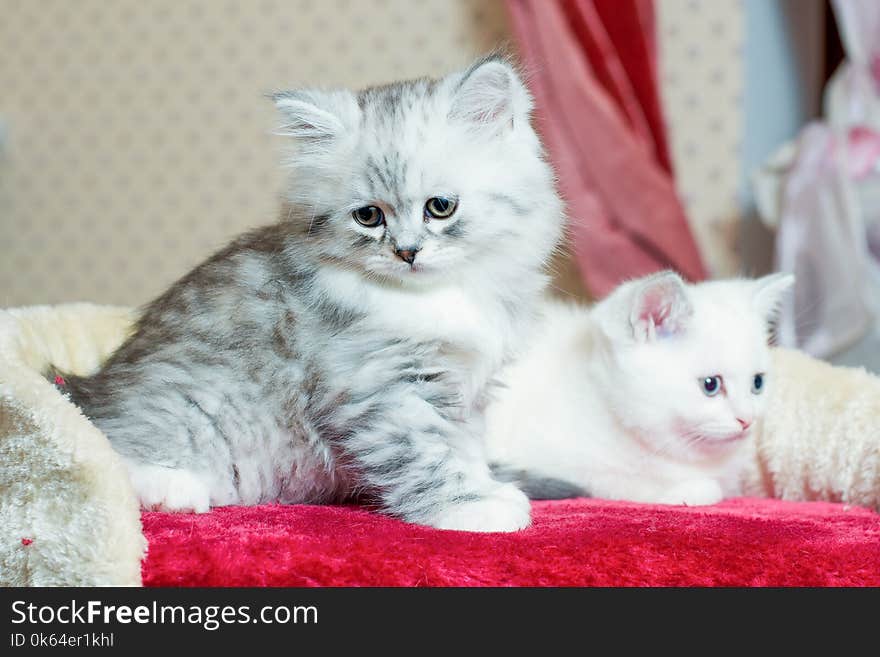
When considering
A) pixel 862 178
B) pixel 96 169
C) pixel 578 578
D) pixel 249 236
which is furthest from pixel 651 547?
pixel 96 169

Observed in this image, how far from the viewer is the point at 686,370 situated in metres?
1.55

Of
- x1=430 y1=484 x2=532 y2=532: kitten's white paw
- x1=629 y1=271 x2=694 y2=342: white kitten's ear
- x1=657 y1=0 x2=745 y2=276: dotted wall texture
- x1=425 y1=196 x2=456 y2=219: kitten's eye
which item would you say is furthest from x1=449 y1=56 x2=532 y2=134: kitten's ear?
x1=657 y1=0 x2=745 y2=276: dotted wall texture

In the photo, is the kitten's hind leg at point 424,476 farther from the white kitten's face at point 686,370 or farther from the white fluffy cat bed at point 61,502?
the white kitten's face at point 686,370

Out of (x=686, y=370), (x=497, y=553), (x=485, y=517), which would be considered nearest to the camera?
(x=497, y=553)

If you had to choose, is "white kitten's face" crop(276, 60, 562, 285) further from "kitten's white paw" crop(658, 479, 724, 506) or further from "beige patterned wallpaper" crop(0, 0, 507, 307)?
"beige patterned wallpaper" crop(0, 0, 507, 307)

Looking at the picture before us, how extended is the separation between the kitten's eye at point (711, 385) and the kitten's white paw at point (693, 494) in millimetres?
180

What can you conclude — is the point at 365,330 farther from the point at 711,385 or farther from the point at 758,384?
the point at 758,384

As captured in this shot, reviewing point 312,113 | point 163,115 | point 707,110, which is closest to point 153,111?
point 163,115

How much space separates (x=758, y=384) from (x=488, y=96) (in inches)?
28.3

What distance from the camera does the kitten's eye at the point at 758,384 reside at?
5.26 feet

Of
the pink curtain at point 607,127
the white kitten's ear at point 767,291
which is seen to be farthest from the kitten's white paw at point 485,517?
the pink curtain at point 607,127

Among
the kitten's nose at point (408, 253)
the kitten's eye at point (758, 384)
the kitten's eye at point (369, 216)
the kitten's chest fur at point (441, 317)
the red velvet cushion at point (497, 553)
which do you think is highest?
the kitten's eye at point (369, 216)

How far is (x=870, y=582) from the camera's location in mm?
1085

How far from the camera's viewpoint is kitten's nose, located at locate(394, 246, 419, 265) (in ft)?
4.12
